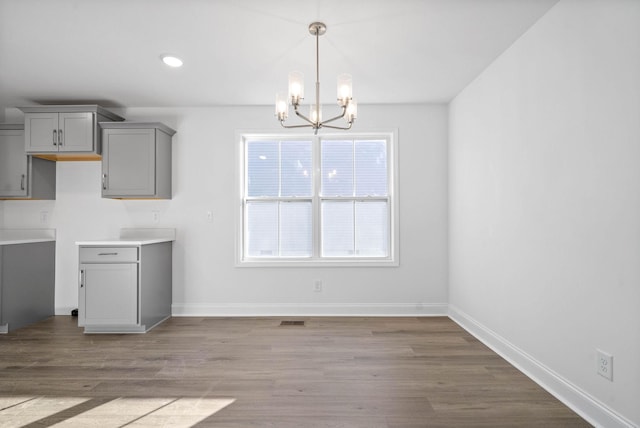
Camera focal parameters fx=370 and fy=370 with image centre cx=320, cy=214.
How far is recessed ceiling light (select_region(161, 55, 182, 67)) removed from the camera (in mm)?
2923

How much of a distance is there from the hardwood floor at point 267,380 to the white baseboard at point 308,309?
50 centimetres

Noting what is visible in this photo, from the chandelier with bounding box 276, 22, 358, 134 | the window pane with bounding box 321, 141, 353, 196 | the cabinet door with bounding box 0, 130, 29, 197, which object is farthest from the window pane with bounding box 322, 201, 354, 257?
the cabinet door with bounding box 0, 130, 29, 197

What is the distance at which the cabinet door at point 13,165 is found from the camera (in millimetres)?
3891

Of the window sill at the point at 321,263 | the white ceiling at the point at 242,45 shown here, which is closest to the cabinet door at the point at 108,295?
the window sill at the point at 321,263

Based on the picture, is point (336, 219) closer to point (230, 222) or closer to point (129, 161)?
point (230, 222)

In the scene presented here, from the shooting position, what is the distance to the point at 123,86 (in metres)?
3.54

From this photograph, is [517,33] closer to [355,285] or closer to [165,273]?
[355,285]

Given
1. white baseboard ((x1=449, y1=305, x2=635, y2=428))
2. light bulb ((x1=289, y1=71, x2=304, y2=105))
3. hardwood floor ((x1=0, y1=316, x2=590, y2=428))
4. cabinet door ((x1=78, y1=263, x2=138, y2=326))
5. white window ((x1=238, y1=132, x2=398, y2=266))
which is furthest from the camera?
white window ((x1=238, y1=132, x2=398, y2=266))

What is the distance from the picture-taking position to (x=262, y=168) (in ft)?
14.0

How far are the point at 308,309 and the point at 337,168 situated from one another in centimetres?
163

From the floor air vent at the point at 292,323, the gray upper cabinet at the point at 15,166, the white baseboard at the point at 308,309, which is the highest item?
the gray upper cabinet at the point at 15,166

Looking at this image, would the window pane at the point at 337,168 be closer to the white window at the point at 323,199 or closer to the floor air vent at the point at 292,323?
the white window at the point at 323,199

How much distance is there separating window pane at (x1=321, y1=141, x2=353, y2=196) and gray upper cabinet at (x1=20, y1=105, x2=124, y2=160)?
2.41m

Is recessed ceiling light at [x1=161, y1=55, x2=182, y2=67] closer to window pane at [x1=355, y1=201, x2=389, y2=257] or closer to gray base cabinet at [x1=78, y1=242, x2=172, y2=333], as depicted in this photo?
gray base cabinet at [x1=78, y1=242, x2=172, y2=333]
